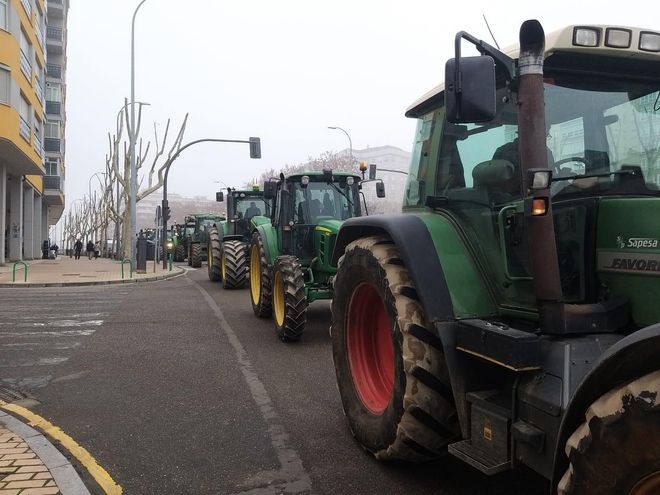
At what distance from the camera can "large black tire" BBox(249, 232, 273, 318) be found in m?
8.95

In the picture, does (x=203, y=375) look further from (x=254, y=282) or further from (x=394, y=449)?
(x=254, y=282)

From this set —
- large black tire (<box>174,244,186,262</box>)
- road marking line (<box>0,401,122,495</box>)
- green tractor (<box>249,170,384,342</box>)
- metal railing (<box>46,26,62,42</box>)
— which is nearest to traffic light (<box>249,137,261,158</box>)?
large black tire (<box>174,244,186,262</box>)

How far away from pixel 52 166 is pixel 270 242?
40.6 metres

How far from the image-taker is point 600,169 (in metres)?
2.79

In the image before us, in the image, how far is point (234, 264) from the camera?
14.0 m

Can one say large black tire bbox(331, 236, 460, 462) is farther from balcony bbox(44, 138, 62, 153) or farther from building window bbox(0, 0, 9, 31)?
balcony bbox(44, 138, 62, 153)

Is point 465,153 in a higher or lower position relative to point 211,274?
higher

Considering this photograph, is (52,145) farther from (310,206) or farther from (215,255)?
(310,206)

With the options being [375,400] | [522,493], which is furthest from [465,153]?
[522,493]

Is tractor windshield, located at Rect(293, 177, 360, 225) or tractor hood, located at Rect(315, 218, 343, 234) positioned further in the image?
tractor windshield, located at Rect(293, 177, 360, 225)

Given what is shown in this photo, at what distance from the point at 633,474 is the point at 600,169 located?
1.60 meters

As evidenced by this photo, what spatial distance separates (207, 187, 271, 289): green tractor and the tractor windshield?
18.2 feet

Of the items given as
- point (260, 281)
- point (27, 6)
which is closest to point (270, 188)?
point (260, 281)

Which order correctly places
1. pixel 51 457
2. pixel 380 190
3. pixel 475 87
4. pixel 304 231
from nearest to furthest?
pixel 475 87 < pixel 51 457 < pixel 380 190 < pixel 304 231
